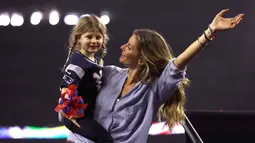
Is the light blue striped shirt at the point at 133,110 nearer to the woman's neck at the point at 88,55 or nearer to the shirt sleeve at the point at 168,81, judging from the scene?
the shirt sleeve at the point at 168,81

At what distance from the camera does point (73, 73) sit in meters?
1.52

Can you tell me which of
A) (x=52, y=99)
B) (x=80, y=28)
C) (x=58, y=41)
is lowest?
(x=52, y=99)

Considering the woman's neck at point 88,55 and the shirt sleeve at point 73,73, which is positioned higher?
the woman's neck at point 88,55

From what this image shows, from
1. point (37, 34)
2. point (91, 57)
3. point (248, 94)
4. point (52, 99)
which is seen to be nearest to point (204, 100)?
point (248, 94)

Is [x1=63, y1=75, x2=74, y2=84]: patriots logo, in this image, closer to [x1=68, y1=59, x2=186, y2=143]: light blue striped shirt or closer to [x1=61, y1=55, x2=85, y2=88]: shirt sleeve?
[x1=61, y1=55, x2=85, y2=88]: shirt sleeve

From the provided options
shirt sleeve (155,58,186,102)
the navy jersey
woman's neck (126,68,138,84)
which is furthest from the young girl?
shirt sleeve (155,58,186,102)

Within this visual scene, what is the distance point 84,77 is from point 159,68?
0.28 meters

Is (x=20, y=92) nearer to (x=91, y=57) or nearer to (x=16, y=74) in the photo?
(x=16, y=74)

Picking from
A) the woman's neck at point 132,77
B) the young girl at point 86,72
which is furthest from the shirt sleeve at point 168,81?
the young girl at point 86,72

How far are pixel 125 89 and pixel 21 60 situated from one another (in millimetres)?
3479

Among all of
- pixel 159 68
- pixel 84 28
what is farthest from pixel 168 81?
pixel 84 28

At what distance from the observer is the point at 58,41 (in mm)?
4750

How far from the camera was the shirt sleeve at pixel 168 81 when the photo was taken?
1352mm

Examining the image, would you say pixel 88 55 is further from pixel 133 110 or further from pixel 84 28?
pixel 133 110
